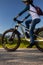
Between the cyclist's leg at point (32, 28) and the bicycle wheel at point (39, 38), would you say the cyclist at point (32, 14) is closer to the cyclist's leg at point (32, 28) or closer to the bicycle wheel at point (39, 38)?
the cyclist's leg at point (32, 28)

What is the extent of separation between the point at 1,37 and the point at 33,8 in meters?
1.57


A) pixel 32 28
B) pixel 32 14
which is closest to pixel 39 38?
pixel 32 28

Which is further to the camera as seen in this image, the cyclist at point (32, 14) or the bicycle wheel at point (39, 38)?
the bicycle wheel at point (39, 38)

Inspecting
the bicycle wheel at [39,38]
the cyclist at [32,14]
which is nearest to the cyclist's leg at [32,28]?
the cyclist at [32,14]

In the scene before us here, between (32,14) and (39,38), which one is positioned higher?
(32,14)

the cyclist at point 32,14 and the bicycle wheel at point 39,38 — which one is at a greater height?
the cyclist at point 32,14

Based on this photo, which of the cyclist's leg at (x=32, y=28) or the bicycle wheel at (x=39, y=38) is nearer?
the cyclist's leg at (x=32, y=28)

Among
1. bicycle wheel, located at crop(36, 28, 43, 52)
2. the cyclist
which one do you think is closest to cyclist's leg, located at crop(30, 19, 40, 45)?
the cyclist

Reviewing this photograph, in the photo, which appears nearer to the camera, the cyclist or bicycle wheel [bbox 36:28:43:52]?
the cyclist

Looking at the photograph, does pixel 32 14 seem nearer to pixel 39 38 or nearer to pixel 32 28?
pixel 32 28

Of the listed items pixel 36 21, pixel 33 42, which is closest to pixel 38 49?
pixel 33 42

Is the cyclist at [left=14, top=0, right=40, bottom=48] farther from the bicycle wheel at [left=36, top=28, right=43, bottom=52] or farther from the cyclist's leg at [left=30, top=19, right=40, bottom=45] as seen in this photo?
the bicycle wheel at [left=36, top=28, right=43, bottom=52]

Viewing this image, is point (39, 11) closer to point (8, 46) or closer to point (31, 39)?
point (31, 39)

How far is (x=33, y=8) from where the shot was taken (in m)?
10.2
